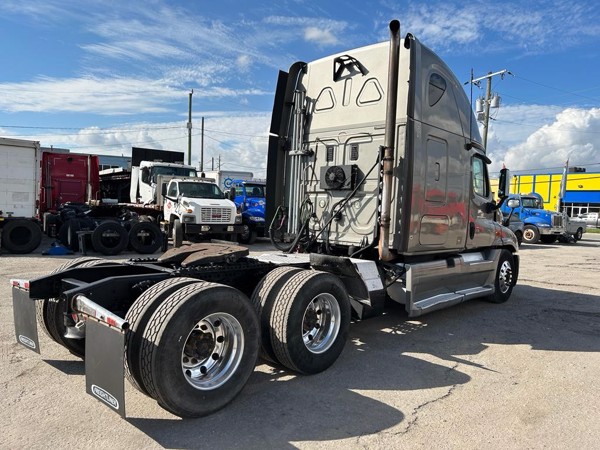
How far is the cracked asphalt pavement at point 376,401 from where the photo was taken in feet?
10.3

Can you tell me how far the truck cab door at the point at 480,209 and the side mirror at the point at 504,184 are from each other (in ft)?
0.59

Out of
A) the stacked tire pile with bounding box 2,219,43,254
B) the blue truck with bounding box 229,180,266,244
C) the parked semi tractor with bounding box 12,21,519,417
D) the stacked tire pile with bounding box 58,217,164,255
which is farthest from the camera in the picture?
the blue truck with bounding box 229,180,266,244

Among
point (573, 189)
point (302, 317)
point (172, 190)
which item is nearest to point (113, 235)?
point (172, 190)

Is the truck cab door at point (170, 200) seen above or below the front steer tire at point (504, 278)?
above

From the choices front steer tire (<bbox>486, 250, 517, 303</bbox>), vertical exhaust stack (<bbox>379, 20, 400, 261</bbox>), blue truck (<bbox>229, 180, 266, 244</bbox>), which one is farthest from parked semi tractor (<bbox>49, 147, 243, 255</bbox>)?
vertical exhaust stack (<bbox>379, 20, 400, 261</bbox>)

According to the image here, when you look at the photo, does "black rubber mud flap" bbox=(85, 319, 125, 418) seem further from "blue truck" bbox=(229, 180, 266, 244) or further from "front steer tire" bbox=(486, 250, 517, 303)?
"blue truck" bbox=(229, 180, 266, 244)

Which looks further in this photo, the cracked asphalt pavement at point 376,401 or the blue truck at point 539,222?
the blue truck at point 539,222

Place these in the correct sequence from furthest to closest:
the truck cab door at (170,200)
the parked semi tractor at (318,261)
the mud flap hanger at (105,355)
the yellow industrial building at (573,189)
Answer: the yellow industrial building at (573,189), the truck cab door at (170,200), the parked semi tractor at (318,261), the mud flap hanger at (105,355)

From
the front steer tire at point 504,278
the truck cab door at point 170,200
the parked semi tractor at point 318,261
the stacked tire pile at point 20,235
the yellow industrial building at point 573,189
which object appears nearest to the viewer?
the parked semi tractor at point 318,261

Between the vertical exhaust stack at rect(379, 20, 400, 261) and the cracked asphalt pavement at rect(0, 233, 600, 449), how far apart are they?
4.35 feet

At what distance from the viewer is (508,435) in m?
3.28

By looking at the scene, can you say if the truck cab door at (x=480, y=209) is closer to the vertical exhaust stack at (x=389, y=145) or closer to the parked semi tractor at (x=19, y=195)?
the vertical exhaust stack at (x=389, y=145)

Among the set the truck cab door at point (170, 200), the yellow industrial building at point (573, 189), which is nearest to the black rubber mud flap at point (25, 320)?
the truck cab door at point (170, 200)

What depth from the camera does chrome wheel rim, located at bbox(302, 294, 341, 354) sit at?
4371 mm
